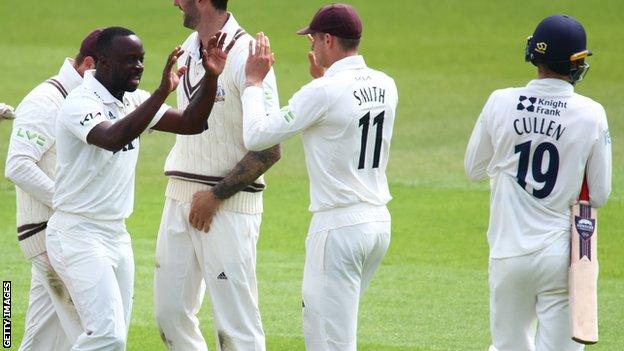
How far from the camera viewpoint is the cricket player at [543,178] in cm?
630

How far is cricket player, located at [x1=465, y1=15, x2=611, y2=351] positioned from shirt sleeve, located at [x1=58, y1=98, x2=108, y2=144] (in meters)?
1.89

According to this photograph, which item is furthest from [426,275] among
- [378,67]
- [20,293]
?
[378,67]

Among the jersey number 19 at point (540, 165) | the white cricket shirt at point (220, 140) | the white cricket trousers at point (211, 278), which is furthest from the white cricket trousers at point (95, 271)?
the jersey number 19 at point (540, 165)

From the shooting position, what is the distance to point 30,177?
24.3 feet

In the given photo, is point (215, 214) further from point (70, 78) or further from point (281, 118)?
point (70, 78)

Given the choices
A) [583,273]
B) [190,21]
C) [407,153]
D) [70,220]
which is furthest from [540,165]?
[407,153]

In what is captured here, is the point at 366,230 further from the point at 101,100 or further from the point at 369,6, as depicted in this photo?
the point at 369,6

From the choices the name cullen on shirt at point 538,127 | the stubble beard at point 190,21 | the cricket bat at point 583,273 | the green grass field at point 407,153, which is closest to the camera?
the cricket bat at point 583,273

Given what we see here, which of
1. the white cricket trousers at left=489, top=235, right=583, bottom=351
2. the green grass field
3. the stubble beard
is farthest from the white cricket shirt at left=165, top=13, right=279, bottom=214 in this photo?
the green grass field

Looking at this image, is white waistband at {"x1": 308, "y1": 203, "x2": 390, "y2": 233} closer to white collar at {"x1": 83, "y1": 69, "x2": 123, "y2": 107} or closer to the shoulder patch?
the shoulder patch

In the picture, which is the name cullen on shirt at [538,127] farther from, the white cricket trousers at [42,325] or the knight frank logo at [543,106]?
the white cricket trousers at [42,325]

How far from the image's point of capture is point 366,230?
6.83 meters

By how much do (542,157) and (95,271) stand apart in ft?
7.38
